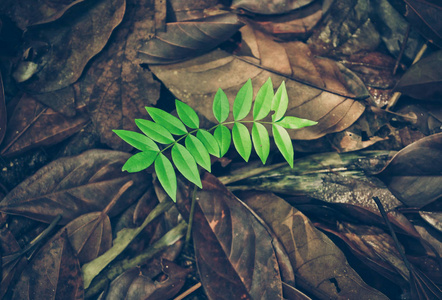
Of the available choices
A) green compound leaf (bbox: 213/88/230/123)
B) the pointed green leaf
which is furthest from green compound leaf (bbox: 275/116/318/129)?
the pointed green leaf

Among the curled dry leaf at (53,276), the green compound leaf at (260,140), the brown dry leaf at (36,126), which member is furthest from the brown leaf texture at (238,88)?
the curled dry leaf at (53,276)

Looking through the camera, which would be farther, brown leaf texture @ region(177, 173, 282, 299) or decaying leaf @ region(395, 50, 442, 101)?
decaying leaf @ region(395, 50, 442, 101)

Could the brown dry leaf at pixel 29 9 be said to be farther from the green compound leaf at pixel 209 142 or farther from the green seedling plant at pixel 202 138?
the green compound leaf at pixel 209 142

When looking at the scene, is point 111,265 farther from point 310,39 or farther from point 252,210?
point 310,39

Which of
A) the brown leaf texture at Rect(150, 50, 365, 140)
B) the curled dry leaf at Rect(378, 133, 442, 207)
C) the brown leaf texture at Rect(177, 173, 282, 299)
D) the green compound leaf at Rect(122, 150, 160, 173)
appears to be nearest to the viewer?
the green compound leaf at Rect(122, 150, 160, 173)

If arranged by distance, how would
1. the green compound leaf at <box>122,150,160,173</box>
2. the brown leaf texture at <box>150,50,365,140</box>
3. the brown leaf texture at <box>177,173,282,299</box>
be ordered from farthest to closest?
the brown leaf texture at <box>150,50,365,140</box> → the brown leaf texture at <box>177,173,282,299</box> → the green compound leaf at <box>122,150,160,173</box>

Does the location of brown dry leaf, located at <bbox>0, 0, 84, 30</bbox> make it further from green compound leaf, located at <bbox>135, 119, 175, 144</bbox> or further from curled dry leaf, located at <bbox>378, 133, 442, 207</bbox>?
curled dry leaf, located at <bbox>378, 133, 442, 207</bbox>

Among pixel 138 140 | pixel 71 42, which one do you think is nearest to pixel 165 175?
pixel 138 140
